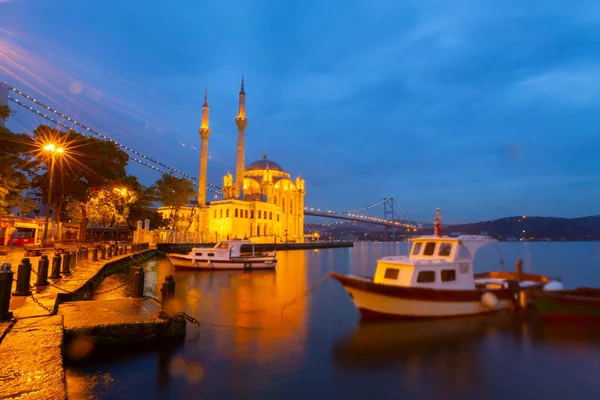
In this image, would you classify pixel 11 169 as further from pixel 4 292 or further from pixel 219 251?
pixel 4 292

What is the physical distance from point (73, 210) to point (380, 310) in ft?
130

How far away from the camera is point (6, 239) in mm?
31516

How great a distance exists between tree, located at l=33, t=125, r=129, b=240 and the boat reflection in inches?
1230

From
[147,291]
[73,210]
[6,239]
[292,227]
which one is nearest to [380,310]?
[147,291]

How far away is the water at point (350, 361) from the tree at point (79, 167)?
26221 mm

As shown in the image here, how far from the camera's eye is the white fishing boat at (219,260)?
30.3 meters

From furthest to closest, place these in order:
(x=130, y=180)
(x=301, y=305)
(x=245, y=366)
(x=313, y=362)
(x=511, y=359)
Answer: (x=130, y=180)
(x=301, y=305)
(x=511, y=359)
(x=313, y=362)
(x=245, y=366)

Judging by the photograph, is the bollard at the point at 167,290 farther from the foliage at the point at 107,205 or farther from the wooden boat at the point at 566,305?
the foliage at the point at 107,205

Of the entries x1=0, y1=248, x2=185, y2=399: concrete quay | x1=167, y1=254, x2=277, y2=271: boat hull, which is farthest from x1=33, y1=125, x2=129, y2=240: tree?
x1=0, y1=248, x2=185, y2=399: concrete quay

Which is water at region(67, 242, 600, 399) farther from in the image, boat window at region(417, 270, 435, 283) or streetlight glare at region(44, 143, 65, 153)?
streetlight glare at region(44, 143, 65, 153)

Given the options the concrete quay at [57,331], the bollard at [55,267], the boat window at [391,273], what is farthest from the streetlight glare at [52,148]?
the boat window at [391,273]

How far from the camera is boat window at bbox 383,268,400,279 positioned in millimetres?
13635

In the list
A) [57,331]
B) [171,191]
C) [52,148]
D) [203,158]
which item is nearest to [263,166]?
[203,158]

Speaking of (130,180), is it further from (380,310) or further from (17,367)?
(17,367)
